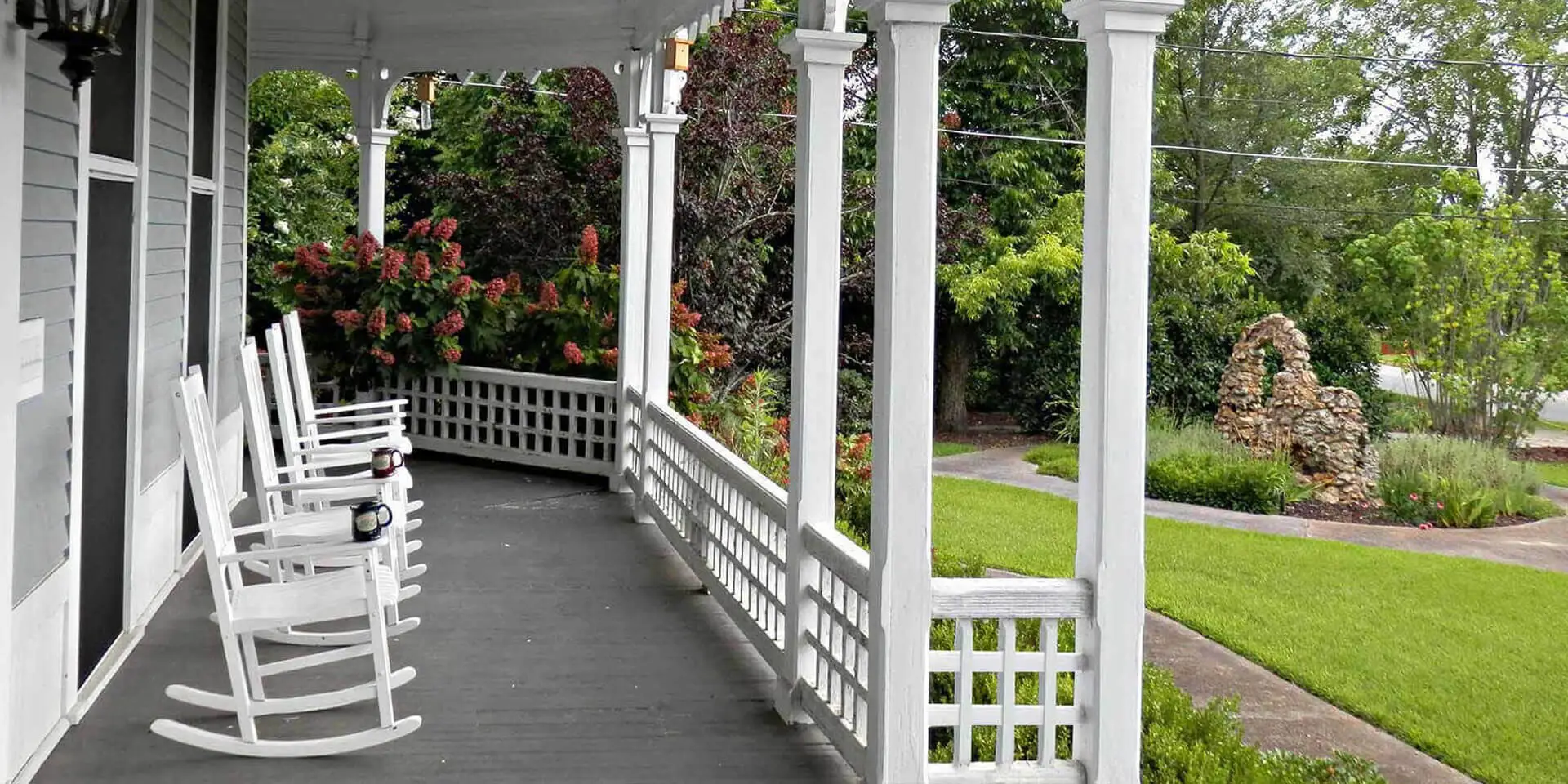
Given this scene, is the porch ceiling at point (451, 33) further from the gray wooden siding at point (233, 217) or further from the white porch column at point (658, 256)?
the gray wooden siding at point (233, 217)

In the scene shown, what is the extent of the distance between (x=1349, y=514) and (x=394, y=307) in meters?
7.81

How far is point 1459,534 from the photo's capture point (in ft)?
39.2

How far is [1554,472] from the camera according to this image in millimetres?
16625

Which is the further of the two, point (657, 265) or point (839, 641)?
point (657, 265)

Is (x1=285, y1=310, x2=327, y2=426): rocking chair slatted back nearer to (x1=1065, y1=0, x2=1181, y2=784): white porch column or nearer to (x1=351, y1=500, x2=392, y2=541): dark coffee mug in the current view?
(x1=351, y1=500, x2=392, y2=541): dark coffee mug

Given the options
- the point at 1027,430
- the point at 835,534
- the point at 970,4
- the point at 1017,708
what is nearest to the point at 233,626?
the point at 835,534

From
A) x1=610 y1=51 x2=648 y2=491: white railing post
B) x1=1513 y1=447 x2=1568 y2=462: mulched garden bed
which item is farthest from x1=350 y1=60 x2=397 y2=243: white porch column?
x1=1513 y1=447 x2=1568 y2=462: mulched garden bed

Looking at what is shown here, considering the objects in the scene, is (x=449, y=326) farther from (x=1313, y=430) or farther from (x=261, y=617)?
Answer: (x=1313, y=430)

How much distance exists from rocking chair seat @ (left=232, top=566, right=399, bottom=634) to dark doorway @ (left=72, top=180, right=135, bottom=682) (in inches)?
19.4

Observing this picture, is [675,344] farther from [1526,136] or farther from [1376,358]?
[1526,136]

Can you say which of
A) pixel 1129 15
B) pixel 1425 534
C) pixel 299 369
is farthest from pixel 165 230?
pixel 1425 534

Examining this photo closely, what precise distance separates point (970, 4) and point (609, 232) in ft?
24.4

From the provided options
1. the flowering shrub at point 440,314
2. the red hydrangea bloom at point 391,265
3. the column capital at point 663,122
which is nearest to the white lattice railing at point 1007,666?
the column capital at point 663,122

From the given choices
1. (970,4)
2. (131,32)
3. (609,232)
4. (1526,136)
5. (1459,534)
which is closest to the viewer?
(131,32)
